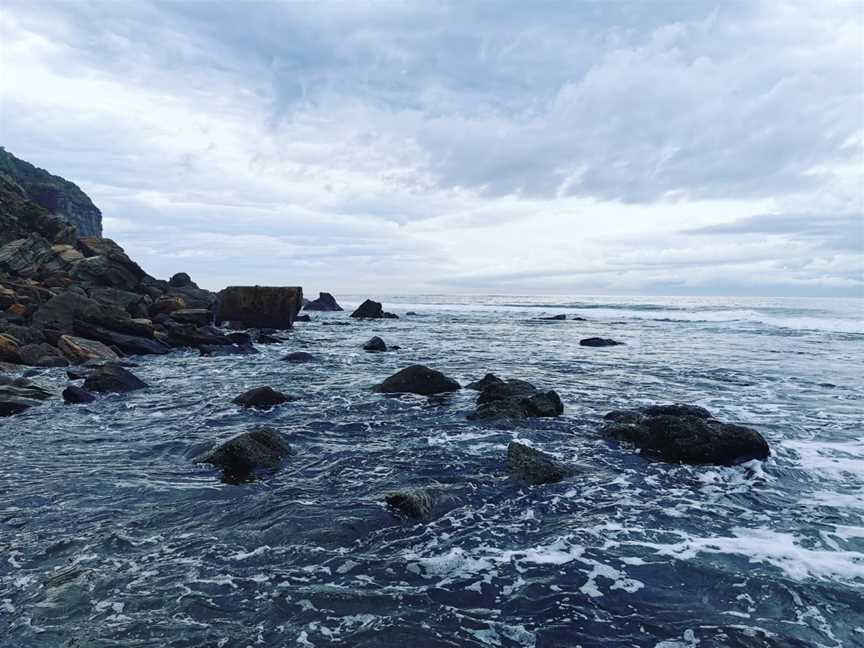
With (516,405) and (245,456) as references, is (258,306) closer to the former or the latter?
(516,405)

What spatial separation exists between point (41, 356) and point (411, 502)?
17.5 meters

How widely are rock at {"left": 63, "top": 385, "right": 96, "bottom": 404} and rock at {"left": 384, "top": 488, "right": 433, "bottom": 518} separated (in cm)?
994

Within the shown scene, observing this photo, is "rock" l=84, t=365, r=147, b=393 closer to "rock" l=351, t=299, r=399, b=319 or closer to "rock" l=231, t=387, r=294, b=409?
"rock" l=231, t=387, r=294, b=409

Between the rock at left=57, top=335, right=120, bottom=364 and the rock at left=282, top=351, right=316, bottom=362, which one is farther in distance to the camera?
the rock at left=282, top=351, right=316, bottom=362

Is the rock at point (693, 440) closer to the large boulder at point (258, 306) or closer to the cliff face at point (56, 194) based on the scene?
the large boulder at point (258, 306)

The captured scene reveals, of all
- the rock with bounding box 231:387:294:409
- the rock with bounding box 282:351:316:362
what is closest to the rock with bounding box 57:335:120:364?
the rock with bounding box 282:351:316:362

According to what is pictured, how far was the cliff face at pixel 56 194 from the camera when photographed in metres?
63.9

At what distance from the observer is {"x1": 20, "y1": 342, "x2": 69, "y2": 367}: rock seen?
17938mm

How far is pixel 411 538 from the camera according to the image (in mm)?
6410

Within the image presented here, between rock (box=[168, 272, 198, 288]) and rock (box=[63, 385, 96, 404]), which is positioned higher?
rock (box=[168, 272, 198, 288])

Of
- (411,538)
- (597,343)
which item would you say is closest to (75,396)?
(411,538)

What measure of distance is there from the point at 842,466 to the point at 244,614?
32.7 ft

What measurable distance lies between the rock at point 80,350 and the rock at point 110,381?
5.19 meters

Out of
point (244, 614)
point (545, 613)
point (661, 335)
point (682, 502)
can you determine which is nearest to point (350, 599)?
point (244, 614)
